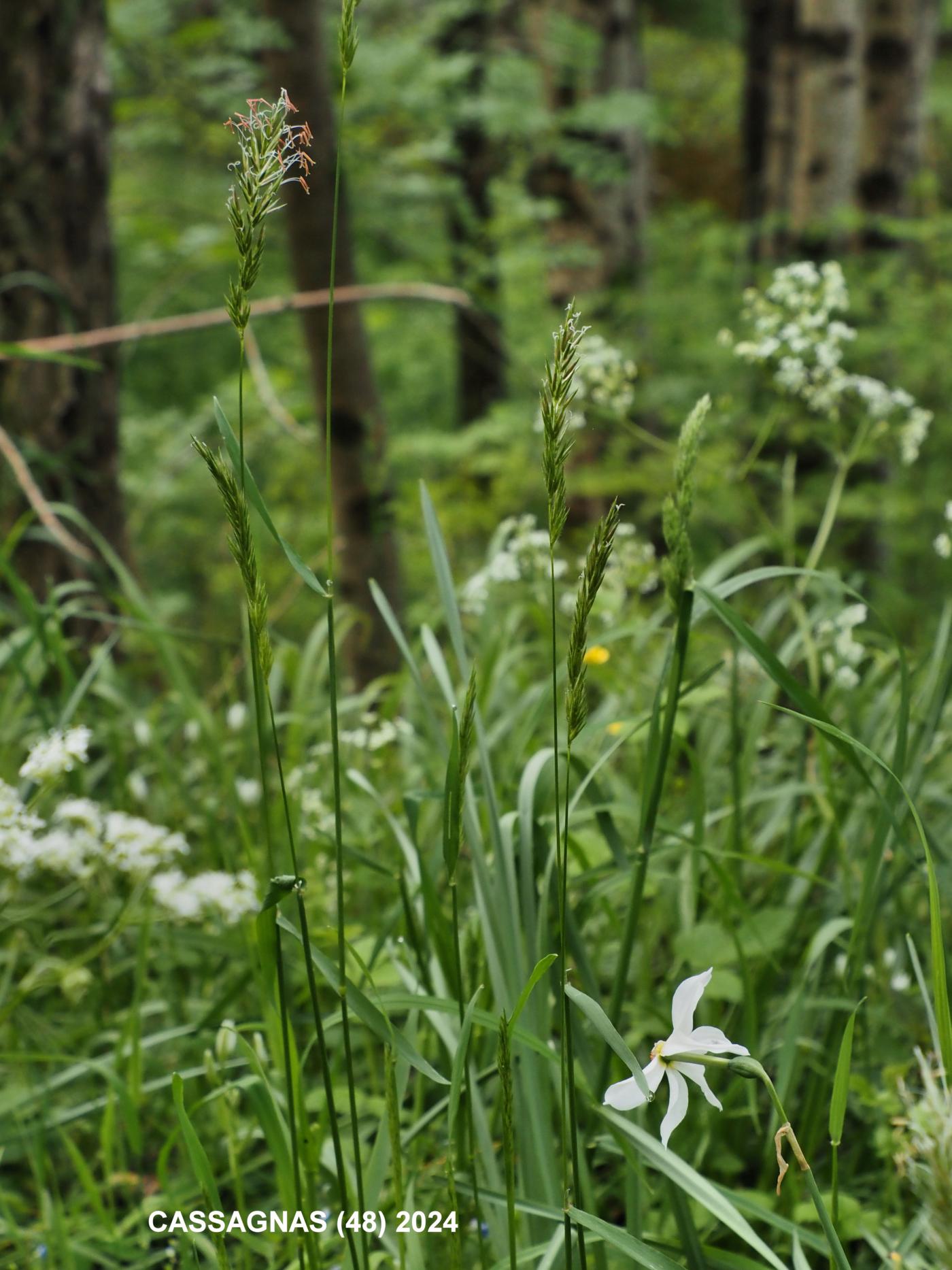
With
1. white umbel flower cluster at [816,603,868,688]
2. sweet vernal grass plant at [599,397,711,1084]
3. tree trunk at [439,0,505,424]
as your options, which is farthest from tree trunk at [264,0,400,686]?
sweet vernal grass plant at [599,397,711,1084]

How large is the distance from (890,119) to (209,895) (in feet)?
14.9

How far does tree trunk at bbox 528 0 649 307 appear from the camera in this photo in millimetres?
4867

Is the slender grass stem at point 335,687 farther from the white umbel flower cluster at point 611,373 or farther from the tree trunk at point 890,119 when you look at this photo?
the tree trunk at point 890,119

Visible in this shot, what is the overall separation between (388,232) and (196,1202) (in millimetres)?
4360

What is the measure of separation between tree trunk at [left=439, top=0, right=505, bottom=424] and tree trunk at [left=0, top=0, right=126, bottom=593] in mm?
1298

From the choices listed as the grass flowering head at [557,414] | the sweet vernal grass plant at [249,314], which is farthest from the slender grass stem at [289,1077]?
the grass flowering head at [557,414]

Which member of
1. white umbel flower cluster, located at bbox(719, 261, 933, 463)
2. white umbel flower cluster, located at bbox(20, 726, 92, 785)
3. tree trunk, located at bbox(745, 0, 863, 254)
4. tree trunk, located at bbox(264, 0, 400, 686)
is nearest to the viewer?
white umbel flower cluster, located at bbox(20, 726, 92, 785)

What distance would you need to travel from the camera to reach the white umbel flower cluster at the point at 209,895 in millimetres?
1367

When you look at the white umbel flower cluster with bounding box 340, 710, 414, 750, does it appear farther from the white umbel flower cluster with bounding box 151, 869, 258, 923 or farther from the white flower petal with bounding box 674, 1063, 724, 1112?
the white flower petal with bounding box 674, 1063, 724, 1112

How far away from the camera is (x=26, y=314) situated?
2553mm

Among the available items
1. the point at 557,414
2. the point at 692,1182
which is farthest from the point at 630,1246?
the point at 557,414

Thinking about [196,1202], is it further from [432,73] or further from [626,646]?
[432,73]

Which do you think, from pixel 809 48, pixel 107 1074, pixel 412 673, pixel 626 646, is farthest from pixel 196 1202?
pixel 809 48

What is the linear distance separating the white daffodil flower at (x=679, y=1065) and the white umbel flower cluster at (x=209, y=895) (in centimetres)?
75
